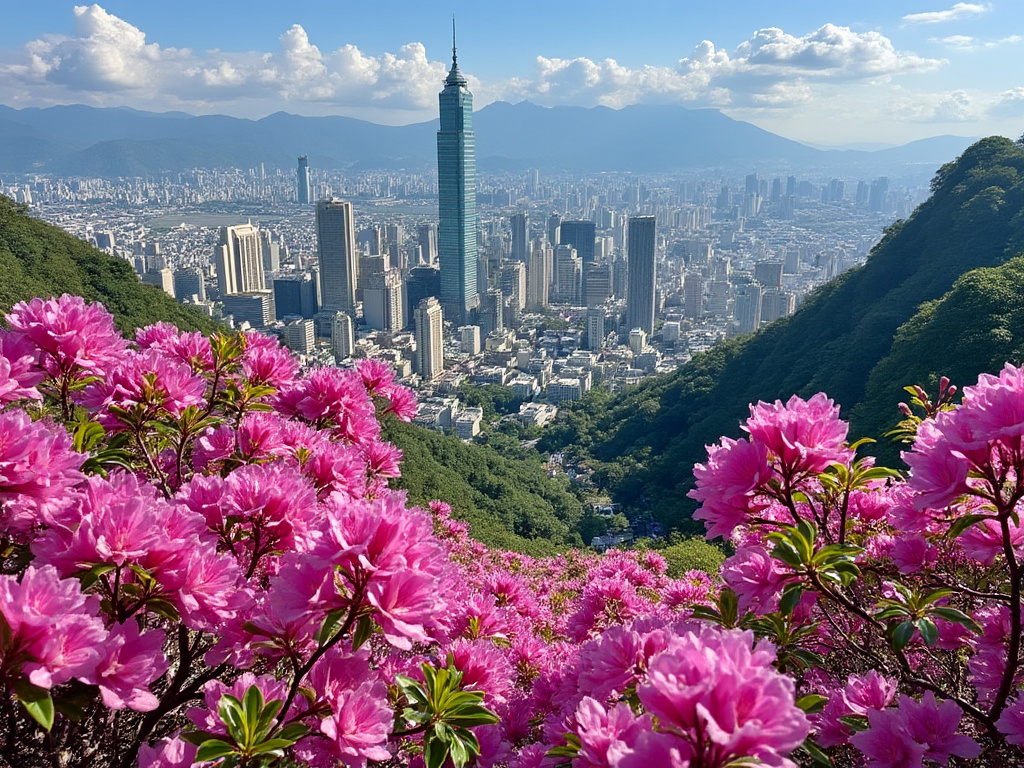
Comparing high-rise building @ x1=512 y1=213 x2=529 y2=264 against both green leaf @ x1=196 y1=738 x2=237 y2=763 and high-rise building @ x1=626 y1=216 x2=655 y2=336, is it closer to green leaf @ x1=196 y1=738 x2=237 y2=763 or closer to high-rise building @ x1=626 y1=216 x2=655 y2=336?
high-rise building @ x1=626 y1=216 x2=655 y2=336

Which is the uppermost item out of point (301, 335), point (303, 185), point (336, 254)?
point (303, 185)

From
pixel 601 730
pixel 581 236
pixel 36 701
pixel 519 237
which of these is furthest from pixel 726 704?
pixel 581 236

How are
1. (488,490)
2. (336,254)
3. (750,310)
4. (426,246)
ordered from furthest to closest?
(426,246) → (336,254) → (750,310) → (488,490)

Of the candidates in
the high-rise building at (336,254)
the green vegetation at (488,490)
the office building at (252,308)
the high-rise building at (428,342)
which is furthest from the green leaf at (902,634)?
the high-rise building at (336,254)

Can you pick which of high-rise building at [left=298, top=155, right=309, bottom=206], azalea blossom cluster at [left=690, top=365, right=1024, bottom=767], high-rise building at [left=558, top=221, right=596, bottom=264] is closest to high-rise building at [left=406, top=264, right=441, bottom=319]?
high-rise building at [left=558, top=221, right=596, bottom=264]

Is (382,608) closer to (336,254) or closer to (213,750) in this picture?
(213,750)
